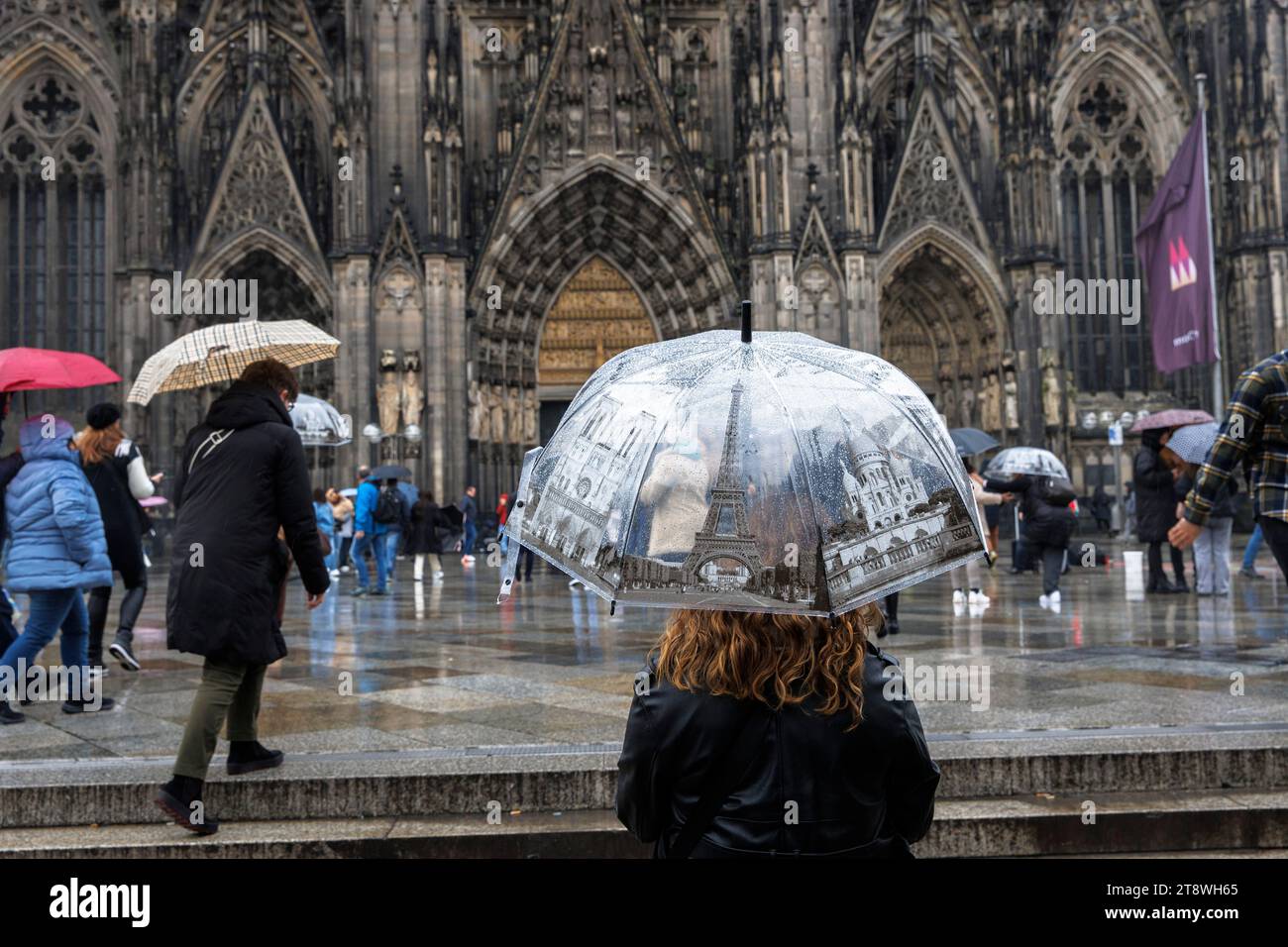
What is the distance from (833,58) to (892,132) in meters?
3.18

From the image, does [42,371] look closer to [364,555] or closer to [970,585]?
[970,585]

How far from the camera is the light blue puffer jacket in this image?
6.72 metres

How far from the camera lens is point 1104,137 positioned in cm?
3003

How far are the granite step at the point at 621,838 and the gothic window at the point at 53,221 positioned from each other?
26.3m

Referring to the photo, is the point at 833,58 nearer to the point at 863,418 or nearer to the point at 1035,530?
the point at 1035,530

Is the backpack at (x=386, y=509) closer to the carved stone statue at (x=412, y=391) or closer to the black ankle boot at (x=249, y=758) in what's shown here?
the carved stone statue at (x=412, y=391)

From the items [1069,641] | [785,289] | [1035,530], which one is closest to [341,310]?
[785,289]

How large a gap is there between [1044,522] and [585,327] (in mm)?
18448

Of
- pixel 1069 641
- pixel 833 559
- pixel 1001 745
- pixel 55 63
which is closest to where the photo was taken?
pixel 833 559

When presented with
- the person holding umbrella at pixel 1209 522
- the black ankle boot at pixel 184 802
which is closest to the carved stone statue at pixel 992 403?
the person holding umbrella at pixel 1209 522

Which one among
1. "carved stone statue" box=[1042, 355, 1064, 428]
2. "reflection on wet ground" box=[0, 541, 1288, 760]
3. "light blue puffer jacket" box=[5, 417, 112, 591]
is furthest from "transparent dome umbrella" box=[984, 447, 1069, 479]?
"carved stone statue" box=[1042, 355, 1064, 428]

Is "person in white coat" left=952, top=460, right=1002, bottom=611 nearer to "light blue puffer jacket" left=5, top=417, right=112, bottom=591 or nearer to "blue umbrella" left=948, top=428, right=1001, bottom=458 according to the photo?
"blue umbrella" left=948, top=428, right=1001, bottom=458

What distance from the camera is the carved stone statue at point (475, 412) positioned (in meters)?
26.7

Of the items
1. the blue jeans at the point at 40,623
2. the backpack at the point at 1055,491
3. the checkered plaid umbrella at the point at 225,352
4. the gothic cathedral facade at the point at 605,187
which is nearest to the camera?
the checkered plaid umbrella at the point at 225,352
